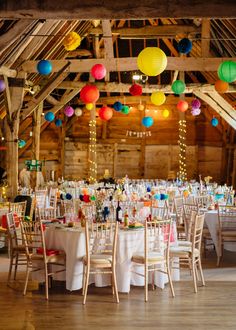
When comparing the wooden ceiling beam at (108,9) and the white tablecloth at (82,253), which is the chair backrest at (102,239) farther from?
the wooden ceiling beam at (108,9)

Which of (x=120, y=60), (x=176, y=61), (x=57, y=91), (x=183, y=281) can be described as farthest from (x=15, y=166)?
(x=57, y=91)

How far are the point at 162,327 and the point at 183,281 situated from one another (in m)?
2.14

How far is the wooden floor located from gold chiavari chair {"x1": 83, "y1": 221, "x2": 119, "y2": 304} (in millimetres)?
244

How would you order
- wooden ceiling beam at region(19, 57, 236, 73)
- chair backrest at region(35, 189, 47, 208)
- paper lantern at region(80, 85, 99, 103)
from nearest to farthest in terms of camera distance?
paper lantern at region(80, 85, 99, 103) → chair backrest at region(35, 189, 47, 208) → wooden ceiling beam at region(19, 57, 236, 73)

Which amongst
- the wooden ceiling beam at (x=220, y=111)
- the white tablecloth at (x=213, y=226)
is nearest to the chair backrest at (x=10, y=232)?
the white tablecloth at (x=213, y=226)

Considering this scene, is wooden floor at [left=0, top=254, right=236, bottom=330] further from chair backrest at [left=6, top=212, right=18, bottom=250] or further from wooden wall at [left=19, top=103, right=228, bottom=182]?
wooden wall at [left=19, top=103, right=228, bottom=182]

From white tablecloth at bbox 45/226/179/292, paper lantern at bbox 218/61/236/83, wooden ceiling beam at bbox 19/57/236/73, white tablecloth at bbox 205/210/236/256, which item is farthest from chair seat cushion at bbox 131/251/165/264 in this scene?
wooden ceiling beam at bbox 19/57/236/73

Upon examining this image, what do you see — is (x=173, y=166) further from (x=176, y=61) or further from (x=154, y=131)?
(x=176, y=61)

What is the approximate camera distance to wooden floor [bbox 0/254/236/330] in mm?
5656

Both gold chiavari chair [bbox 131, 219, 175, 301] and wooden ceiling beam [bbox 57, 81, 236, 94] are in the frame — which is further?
wooden ceiling beam [bbox 57, 81, 236, 94]

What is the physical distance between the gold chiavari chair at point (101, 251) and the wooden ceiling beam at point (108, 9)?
240 cm

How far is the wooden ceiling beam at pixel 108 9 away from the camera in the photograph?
5133 millimetres

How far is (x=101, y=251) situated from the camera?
7.05m

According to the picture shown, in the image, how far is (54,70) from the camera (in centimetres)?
1455
